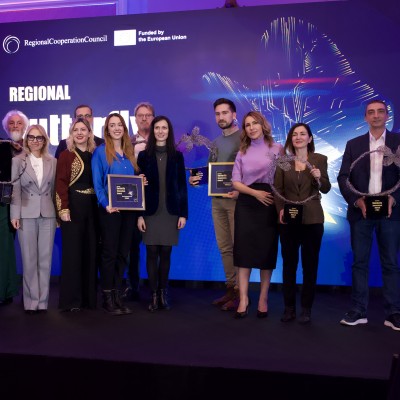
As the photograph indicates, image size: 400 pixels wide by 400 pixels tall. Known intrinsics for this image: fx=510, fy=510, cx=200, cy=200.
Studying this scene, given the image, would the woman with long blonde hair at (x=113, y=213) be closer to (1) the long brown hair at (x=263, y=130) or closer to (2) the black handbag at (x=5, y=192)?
(2) the black handbag at (x=5, y=192)

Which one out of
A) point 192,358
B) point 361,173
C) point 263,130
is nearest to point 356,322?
point 361,173

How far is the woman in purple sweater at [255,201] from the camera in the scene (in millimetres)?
4250

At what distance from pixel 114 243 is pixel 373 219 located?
219cm

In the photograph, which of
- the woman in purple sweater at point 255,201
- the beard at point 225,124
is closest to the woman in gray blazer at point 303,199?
the woman in purple sweater at point 255,201

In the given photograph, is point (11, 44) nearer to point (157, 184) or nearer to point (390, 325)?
point (157, 184)

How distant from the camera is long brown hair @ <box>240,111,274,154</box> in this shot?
4.24 m

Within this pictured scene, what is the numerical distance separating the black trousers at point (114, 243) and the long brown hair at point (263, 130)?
3.83 feet

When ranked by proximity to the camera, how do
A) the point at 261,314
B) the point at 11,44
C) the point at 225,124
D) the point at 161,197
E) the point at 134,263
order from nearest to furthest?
1. the point at 261,314
2. the point at 161,197
3. the point at 225,124
4. the point at 134,263
5. the point at 11,44

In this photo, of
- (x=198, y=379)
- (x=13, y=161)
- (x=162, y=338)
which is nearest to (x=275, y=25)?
(x=13, y=161)

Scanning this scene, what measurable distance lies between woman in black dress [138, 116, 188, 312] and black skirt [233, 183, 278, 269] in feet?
2.10

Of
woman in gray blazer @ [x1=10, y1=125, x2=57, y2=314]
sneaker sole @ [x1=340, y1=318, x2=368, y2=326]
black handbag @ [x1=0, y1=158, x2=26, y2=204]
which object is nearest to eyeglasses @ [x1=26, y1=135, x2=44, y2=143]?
woman in gray blazer @ [x1=10, y1=125, x2=57, y2=314]

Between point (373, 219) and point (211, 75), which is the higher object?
point (211, 75)

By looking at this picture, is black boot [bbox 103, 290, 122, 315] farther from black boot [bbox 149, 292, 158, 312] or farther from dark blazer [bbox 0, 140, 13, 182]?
dark blazer [bbox 0, 140, 13, 182]

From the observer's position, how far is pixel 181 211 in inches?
182
